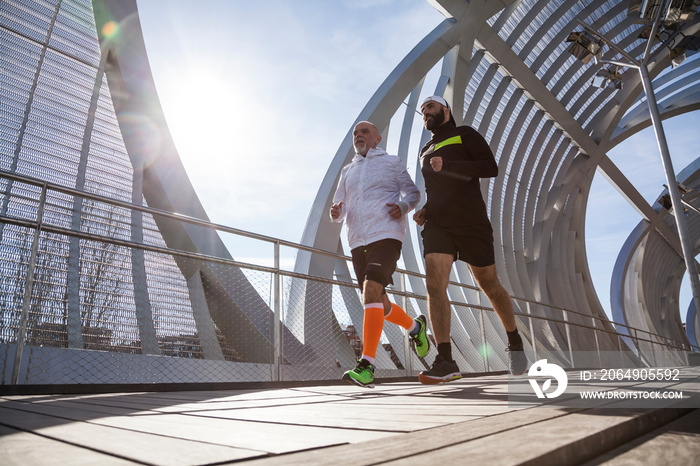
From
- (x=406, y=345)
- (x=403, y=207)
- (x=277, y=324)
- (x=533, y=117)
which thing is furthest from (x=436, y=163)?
(x=533, y=117)

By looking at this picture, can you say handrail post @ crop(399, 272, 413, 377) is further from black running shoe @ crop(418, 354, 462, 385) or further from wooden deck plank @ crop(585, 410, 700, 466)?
wooden deck plank @ crop(585, 410, 700, 466)

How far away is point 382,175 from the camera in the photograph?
386cm

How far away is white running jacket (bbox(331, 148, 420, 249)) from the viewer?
3.67m

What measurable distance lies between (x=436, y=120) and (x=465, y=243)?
98cm

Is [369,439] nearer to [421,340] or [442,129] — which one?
[442,129]

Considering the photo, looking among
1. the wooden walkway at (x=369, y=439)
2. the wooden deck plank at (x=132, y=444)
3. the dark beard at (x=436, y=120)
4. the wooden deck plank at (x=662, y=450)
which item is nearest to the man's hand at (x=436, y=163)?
the dark beard at (x=436, y=120)

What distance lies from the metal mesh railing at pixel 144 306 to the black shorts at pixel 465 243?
1.89 m

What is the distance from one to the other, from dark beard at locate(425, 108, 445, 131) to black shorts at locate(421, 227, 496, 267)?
836 millimetres

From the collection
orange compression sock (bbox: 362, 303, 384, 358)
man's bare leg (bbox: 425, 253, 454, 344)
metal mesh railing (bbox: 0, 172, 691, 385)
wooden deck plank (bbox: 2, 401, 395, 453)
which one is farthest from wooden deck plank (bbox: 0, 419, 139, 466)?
man's bare leg (bbox: 425, 253, 454, 344)

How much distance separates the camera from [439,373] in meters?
3.20

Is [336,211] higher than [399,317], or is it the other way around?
[336,211]

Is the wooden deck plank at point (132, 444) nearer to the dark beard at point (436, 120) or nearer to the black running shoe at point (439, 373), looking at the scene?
the black running shoe at point (439, 373)

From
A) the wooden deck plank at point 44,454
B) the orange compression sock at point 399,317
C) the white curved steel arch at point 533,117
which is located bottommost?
the wooden deck plank at point 44,454

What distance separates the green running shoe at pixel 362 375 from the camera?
10.1 feet
